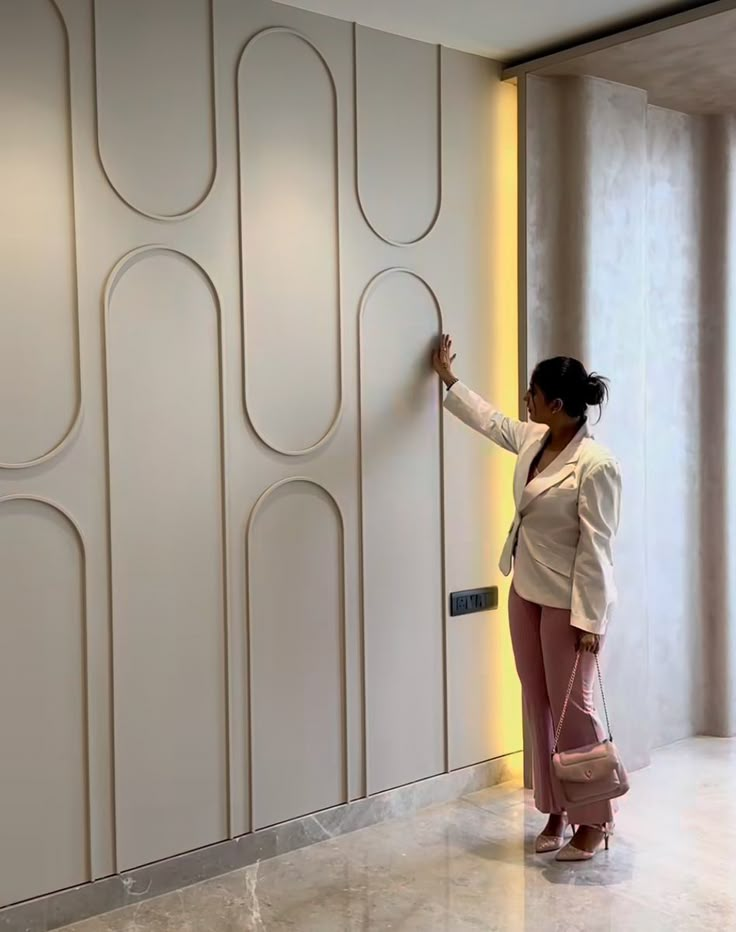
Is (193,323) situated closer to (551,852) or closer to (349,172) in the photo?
(349,172)

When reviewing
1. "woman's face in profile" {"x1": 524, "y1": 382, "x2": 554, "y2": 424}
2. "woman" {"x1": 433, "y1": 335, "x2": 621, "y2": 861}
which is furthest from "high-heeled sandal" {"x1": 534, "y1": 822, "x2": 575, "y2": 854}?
"woman's face in profile" {"x1": 524, "y1": 382, "x2": 554, "y2": 424}

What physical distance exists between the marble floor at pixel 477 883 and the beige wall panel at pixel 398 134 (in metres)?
1.94

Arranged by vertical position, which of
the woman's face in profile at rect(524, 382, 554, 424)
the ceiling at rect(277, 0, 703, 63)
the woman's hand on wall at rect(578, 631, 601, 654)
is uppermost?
the ceiling at rect(277, 0, 703, 63)

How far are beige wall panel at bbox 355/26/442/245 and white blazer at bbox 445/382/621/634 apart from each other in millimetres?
813

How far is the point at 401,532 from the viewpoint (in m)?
3.52

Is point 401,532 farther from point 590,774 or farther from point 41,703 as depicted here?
point 41,703

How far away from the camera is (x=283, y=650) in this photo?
3221 millimetres

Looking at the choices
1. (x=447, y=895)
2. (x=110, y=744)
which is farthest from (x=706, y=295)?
(x=110, y=744)

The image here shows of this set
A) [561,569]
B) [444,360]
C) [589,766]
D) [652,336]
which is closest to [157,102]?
[444,360]

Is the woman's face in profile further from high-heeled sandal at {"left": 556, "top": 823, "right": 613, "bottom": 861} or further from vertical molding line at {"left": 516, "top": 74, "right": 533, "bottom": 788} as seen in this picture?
high-heeled sandal at {"left": 556, "top": 823, "right": 613, "bottom": 861}

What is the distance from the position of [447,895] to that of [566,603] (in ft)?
2.98

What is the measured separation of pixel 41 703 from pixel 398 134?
2.07 metres

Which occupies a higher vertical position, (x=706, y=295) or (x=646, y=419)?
(x=706, y=295)

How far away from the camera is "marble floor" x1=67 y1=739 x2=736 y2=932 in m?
2.82
